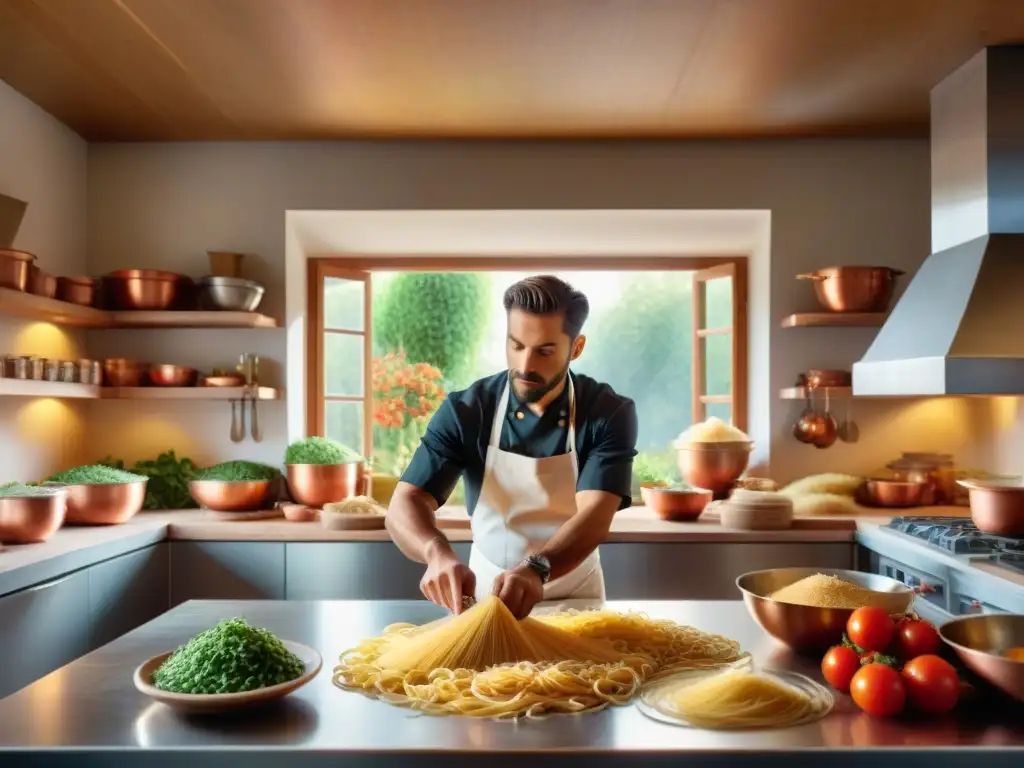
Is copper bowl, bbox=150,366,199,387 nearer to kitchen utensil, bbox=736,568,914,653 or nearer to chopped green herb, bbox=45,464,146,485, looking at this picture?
chopped green herb, bbox=45,464,146,485

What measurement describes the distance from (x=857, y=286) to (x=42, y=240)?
394 cm

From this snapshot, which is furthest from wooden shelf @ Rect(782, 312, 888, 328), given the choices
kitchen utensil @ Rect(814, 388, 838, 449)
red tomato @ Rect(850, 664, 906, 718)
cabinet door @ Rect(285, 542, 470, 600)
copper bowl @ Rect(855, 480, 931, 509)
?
red tomato @ Rect(850, 664, 906, 718)

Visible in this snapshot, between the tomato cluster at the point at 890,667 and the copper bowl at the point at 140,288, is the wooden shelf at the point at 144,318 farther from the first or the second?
the tomato cluster at the point at 890,667

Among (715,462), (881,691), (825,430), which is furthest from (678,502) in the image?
(881,691)

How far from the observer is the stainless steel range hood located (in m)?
2.95

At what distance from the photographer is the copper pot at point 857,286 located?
4281 millimetres

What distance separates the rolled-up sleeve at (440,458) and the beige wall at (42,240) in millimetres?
2367

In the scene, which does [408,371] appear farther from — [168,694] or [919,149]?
[168,694]

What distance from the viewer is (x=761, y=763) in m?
1.35

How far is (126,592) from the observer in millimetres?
3578

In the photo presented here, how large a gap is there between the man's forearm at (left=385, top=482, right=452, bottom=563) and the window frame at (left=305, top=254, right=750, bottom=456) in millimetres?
2657

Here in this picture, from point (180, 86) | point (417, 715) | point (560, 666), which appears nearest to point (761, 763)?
point (560, 666)

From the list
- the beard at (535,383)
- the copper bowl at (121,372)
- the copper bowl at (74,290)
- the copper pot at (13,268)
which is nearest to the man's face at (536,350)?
the beard at (535,383)

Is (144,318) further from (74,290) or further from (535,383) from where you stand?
(535,383)
